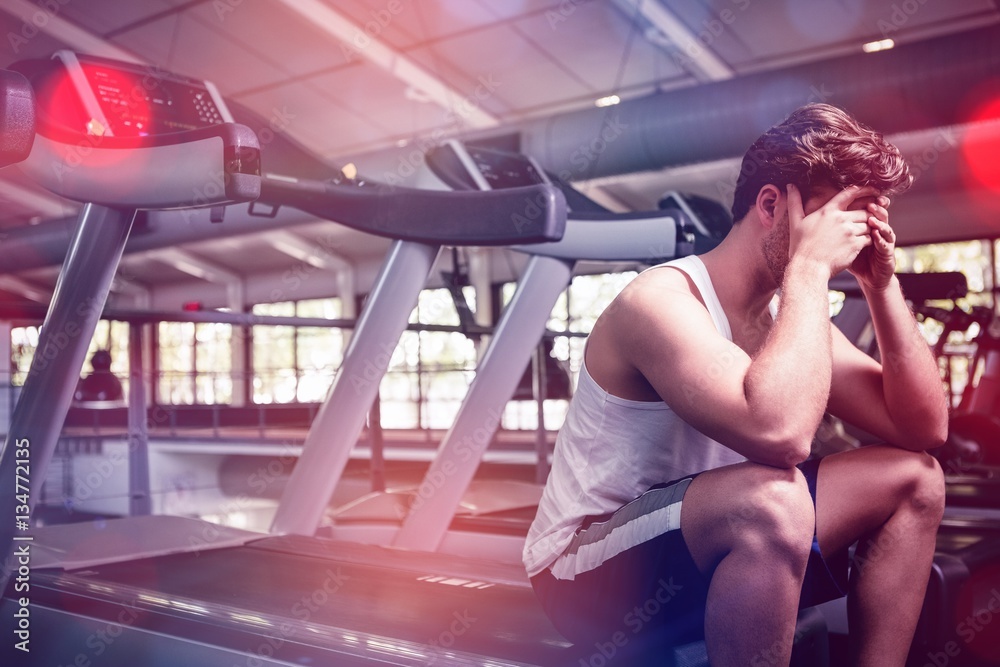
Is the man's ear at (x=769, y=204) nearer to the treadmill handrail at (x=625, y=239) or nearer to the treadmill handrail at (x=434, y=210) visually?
the treadmill handrail at (x=434, y=210)

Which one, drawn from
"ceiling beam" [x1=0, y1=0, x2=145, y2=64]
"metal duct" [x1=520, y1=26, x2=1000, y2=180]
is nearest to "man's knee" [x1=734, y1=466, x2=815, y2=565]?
"metal duct" [x1=520, y1=26, x2=1000, y2=180]

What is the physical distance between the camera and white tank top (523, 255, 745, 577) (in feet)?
3.88

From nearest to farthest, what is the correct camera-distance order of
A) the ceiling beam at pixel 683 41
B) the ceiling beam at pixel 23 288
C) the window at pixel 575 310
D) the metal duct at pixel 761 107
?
1. the metal duct at pixel 761 107
2. the ceiling beam at pixel 683 41
3. the window at pixel 575 310
4. the ceiling beam at pixel 23 288

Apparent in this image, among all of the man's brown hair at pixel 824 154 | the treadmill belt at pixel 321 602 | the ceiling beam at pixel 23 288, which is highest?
the ceiling beam at pixel 23 288

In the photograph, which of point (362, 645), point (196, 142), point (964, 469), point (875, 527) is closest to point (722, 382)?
point (875, 527)

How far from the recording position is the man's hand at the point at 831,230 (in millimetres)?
1137

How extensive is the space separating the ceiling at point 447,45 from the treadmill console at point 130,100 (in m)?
3.77

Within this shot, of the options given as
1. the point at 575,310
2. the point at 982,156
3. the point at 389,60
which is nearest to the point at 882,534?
the point at 389,60

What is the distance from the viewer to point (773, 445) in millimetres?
1012

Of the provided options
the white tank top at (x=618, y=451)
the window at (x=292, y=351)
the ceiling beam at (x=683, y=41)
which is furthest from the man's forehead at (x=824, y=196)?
the window at (x=292, y=351)

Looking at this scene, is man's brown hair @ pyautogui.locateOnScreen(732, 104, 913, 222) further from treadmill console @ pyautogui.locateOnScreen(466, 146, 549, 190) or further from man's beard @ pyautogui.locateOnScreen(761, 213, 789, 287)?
treadmill console @ pyautogui.locateOnScreen(466, 146, 549, 190)

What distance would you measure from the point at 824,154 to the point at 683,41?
5.45 m

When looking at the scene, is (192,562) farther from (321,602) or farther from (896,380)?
(896,380)

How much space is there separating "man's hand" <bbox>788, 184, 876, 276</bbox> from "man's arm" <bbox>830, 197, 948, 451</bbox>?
7cm
